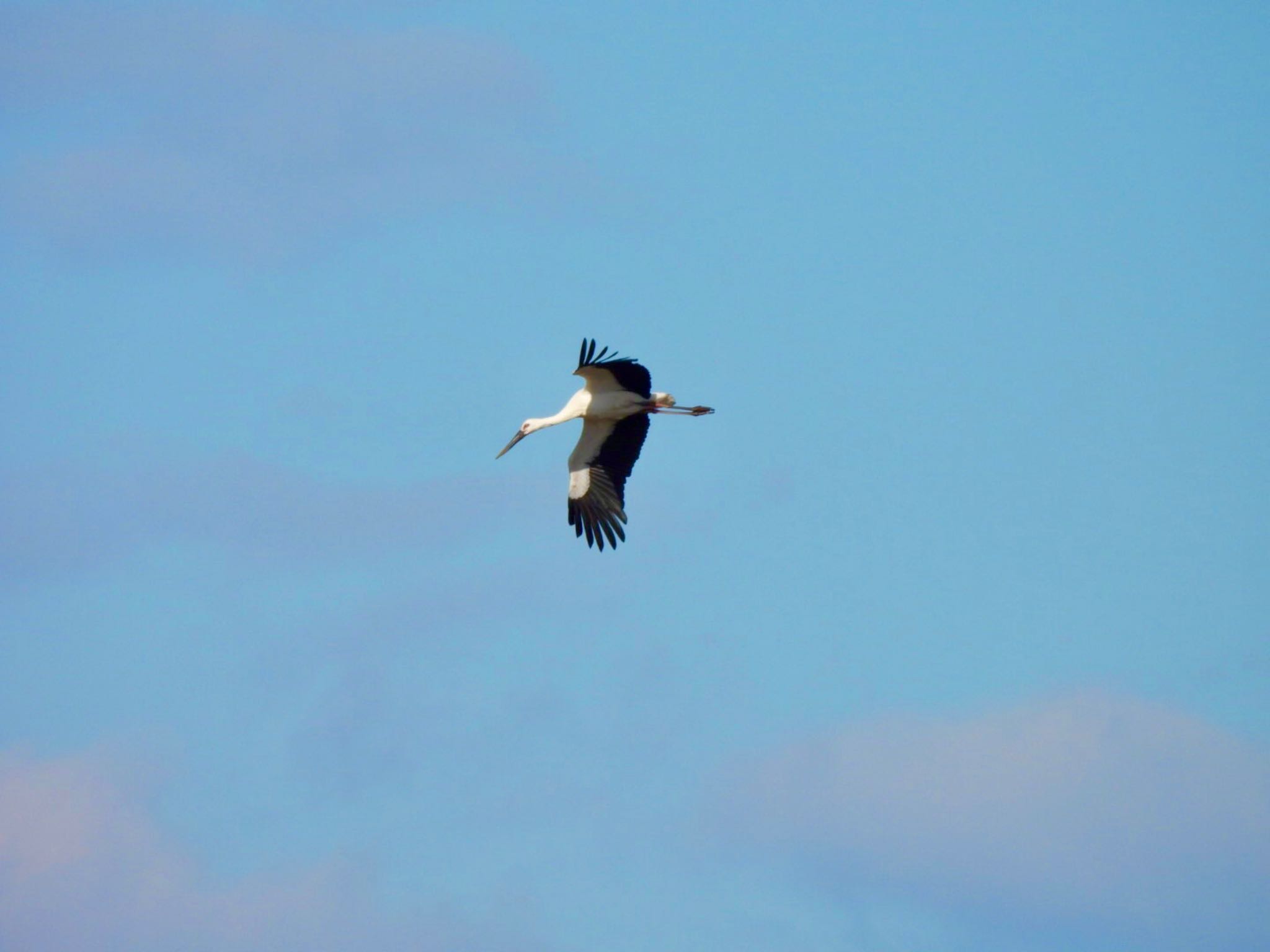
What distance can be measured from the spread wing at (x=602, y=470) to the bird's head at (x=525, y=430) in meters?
1.17

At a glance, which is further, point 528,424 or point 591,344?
point 528,424

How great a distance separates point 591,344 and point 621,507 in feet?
7.32

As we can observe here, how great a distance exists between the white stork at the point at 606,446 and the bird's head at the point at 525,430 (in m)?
0.88

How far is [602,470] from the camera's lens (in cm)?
2623

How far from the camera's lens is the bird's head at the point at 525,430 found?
89.8 feet

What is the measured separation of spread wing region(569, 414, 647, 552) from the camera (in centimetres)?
2598

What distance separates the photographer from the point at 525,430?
27672mm

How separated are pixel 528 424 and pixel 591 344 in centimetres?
291

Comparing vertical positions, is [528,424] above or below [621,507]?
above

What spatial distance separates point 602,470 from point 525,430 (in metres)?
1.85

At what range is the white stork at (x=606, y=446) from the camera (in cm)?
2586

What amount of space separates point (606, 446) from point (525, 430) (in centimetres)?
177

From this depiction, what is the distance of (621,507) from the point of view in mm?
25953

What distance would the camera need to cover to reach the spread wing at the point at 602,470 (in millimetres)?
25984
